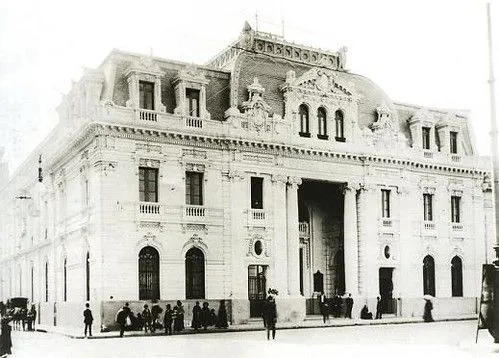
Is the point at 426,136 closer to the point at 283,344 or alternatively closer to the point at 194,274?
the point at 194,274

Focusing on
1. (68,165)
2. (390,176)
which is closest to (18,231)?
(68,165)

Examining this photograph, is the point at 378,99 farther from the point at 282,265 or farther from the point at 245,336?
the point at 245,336

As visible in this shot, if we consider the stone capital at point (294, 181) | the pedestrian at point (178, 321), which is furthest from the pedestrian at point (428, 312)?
the pedestrian at point (178, 321)

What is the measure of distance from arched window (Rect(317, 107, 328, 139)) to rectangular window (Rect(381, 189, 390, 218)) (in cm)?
478

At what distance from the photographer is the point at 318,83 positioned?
120 feet

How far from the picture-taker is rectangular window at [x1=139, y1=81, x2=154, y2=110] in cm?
3125

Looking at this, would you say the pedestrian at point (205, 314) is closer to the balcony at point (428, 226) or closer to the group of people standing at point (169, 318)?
the group of people standing at point (169, 318)

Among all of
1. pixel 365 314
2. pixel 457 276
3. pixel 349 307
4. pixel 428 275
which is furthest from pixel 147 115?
pixel 457 276

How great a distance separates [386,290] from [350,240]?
3644mm

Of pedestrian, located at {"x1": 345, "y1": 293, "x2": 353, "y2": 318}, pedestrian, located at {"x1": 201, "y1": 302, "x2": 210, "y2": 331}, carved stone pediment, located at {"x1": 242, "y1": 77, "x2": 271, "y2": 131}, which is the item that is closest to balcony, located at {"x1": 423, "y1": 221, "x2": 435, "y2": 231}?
pedestrian, located at {"x1": 345, "y1": 293, "x2": 353, "y2": 318}

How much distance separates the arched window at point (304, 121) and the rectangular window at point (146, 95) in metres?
8.07

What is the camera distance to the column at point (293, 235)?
34719 millimetres

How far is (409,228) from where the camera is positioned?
126ft

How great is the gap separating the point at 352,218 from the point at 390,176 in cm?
324
